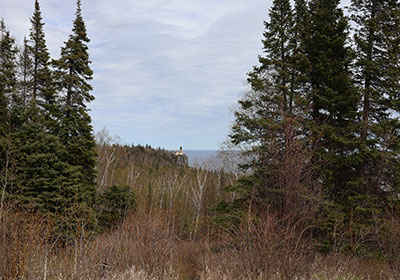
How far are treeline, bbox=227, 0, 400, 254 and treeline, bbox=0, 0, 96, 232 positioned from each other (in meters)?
11.4

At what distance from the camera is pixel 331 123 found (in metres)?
19.2

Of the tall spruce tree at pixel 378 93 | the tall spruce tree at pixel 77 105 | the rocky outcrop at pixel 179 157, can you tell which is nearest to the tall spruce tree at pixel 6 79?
the tall spruce tree at pixel 77 105

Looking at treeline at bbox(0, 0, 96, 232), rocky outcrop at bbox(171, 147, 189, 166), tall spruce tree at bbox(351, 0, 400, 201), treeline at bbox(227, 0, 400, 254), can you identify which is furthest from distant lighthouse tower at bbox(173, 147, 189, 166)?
tall spruce tree at bbox(351, 0, 400, 201)

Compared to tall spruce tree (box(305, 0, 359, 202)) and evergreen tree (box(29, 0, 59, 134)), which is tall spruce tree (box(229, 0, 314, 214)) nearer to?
tall spruce tree (box(305, 0, 359, 202))

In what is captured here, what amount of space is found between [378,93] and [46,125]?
21967mm

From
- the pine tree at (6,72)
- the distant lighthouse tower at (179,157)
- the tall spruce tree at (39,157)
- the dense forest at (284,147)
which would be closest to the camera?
the dense forest at (284,147)

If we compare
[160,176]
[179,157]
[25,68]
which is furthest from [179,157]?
[25,68]

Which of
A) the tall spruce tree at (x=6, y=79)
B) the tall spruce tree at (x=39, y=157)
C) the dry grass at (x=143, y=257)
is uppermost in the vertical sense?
the tall spruce tree at (x=6, y=79)

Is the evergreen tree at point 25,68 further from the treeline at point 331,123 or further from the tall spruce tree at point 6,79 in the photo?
the treeline at point 331,123

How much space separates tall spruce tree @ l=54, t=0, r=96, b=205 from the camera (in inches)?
877

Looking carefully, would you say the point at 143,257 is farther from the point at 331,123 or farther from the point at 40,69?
the point at 40,69

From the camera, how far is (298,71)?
20.7 metres

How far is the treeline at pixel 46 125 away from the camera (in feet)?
64.4

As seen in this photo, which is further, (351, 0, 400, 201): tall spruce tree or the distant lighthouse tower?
the distant lighthouse tower
